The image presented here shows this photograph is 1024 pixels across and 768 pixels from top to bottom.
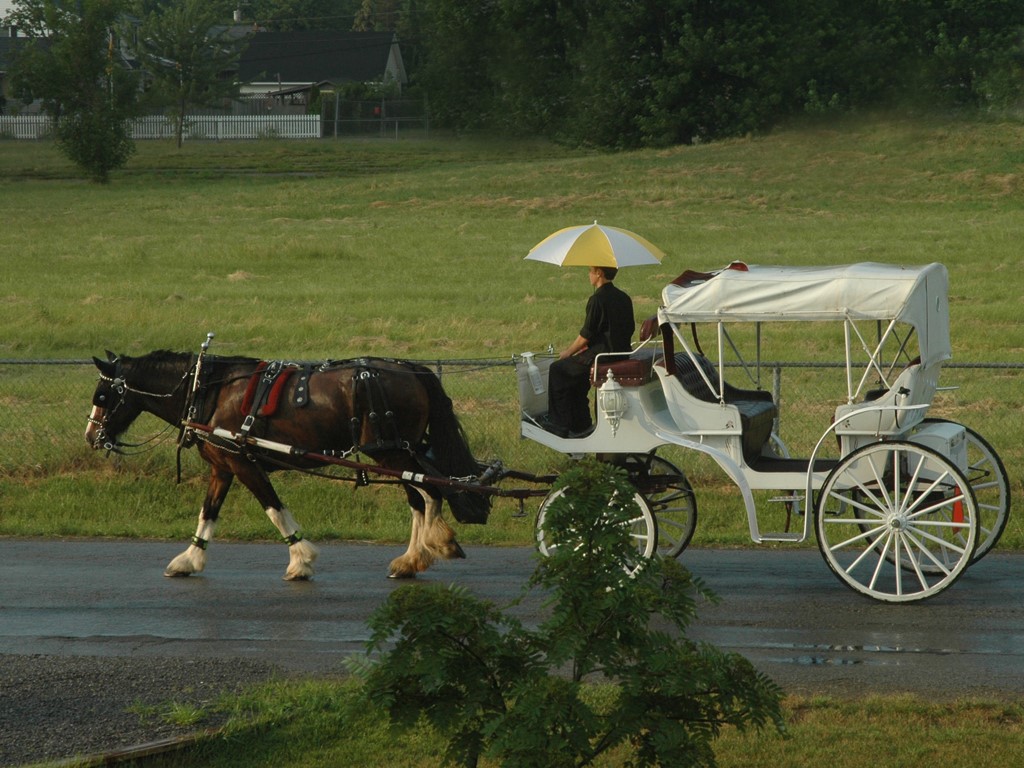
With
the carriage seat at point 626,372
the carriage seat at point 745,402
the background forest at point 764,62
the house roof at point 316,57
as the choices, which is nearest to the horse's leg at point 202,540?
the carriage seat at point 626,372

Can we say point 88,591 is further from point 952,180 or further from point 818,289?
point 952,180

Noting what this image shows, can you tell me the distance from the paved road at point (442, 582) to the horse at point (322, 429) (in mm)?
308

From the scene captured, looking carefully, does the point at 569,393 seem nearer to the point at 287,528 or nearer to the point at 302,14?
the point at 287,528

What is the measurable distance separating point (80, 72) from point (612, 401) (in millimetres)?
50372

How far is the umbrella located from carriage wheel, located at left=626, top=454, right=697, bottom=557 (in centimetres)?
154

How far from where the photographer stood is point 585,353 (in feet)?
34.6

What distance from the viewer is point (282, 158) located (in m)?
60.2

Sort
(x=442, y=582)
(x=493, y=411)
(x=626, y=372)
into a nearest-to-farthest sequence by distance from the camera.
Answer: (x=442, y=582)
(x=626, y=372)
(x=493, y=411)

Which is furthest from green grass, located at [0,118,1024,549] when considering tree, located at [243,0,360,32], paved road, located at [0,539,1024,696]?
tree, located at [243,0,360,32]

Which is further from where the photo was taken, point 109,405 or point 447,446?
point 109,405

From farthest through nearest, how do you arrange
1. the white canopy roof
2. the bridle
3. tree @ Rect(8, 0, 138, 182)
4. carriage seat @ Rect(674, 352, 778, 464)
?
tree @ Rect(8, 0, 138, 182)
the bridle
carriage seat @ Rect(674, 352, 778, 464)
the white canopy roof

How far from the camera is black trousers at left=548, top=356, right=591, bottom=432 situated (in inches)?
415

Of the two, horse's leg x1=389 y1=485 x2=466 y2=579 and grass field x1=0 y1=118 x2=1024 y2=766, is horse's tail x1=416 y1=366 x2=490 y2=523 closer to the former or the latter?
horse's leg x1=389 y1=485 x2=466 y2=579

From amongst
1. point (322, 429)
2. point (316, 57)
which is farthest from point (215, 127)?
point (322, 429)
